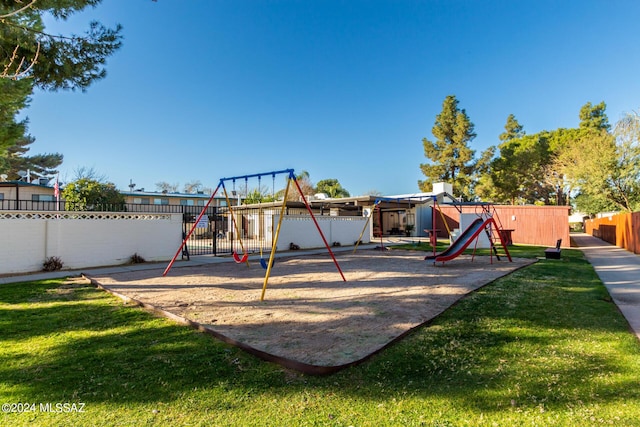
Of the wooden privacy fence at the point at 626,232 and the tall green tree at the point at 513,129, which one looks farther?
the tall green tree at the point at 513,129

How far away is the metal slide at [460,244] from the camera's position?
1045 centimetres

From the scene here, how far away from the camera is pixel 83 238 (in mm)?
10344

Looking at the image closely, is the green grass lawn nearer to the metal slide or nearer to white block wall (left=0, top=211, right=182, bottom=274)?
the metal slide

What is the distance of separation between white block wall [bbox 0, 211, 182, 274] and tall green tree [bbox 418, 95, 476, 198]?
32029mm

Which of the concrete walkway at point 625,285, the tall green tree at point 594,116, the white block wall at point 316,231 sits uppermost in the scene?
the tall green tree at point 594,116

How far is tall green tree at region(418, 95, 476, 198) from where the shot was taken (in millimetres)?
36625

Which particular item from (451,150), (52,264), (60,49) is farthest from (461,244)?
(451,150)

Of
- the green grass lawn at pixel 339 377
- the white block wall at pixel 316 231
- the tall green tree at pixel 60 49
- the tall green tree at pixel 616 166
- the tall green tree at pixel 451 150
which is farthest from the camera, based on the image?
the tall green tree at pixel 451 150

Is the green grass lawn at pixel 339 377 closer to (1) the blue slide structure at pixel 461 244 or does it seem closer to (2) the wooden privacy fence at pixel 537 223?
(1) the blue slide structure at pixel 461 244

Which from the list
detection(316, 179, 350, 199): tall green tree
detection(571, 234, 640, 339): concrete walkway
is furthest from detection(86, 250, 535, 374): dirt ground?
detection(316, 179, 350, 199): tall green tree

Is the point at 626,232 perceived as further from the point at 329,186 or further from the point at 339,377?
the point at 329,186

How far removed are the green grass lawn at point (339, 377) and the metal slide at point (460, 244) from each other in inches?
215

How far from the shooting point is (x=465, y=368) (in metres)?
3.20

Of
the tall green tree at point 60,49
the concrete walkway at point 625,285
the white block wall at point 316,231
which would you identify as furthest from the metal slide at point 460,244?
the tall green tree at point 60,49
